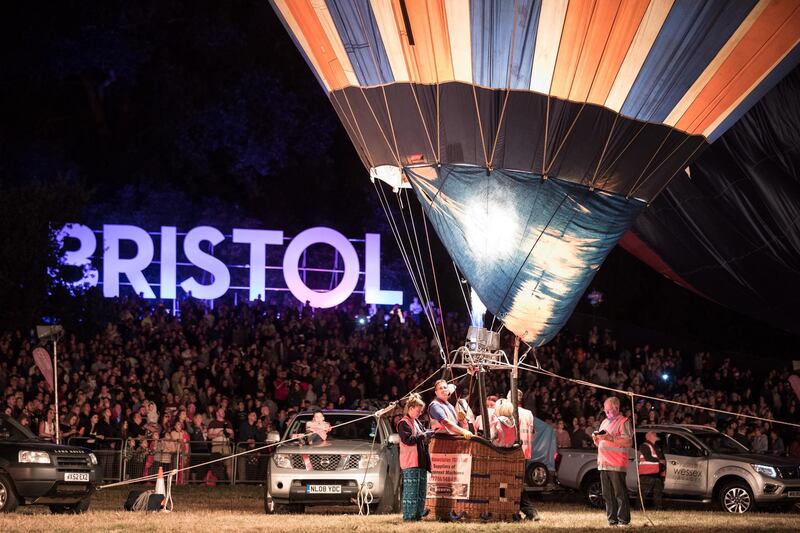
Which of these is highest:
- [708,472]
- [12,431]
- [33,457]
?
[12,431]

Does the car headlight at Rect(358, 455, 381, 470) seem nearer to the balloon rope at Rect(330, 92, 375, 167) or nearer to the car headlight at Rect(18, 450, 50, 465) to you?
the balloon rope at Rect(330, 92, 375, 167)

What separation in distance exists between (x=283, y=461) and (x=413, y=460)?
103 inches

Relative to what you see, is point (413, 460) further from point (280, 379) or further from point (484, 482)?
point (280, 379)

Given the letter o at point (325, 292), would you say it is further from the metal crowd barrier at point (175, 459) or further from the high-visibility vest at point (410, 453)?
the high-visibility vest at point (410, 453)

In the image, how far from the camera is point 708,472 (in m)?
16.5

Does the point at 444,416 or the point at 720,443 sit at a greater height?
the point at 444,416

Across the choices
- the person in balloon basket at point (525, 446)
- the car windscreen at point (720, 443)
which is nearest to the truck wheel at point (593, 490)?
the car windscreen at point (720, 443)

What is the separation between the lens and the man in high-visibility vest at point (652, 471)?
1625cm

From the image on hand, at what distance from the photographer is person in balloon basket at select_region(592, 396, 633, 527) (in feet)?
39.8

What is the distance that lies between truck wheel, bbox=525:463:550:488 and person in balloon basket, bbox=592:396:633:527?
207 inches

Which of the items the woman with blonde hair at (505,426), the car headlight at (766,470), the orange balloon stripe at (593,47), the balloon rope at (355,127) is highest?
the orange balloon stripe at (593,47)

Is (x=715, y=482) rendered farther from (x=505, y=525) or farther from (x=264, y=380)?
(x=264, y=380)

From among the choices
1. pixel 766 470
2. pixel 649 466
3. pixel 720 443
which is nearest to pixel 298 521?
pixel 649 466

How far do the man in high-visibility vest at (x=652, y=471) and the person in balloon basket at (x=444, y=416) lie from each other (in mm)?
4977
